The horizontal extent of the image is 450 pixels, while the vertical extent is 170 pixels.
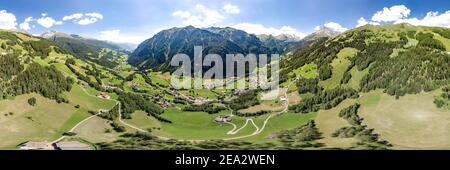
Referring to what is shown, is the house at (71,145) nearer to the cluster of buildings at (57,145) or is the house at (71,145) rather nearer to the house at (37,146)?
the cluster of buildings at (57,145)

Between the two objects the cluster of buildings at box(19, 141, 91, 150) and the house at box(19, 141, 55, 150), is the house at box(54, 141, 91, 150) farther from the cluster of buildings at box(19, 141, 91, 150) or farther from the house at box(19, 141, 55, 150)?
the house at box(19, 141, 55, 150)

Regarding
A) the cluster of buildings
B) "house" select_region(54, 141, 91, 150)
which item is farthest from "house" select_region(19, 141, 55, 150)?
"house" select_region(54, 141, 91, 150)

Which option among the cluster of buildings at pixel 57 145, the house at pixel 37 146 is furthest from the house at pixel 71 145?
the house at pixel 37 146

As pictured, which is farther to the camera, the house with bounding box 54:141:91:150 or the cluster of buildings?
the house with bounding box 54:141:91:150

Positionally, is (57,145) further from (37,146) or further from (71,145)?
(37,146)

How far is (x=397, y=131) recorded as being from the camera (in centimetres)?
19375

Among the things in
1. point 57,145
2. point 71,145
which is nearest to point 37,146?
point 57,145

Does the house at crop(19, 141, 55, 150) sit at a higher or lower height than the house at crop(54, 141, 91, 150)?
higher

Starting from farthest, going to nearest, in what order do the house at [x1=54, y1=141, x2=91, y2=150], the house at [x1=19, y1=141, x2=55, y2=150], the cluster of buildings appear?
the house at [x1=54, y1=141, x2=91, y2=150] < the cluster of buildings < the house at [x1=19, y1=141, x2=55, y2=150]

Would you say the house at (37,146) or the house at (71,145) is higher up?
the house at (37,146)
